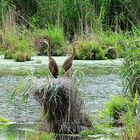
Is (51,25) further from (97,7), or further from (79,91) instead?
(79,91)

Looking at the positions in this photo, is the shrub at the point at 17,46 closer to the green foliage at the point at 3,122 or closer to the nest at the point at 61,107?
the green foliage at the point at 3,122

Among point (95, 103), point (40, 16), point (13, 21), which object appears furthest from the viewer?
point (40, 16)

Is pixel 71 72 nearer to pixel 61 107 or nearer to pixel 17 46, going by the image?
pixel 61 107

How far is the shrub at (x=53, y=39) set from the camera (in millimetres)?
21141

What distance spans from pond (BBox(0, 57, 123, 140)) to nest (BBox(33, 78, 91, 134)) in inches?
13.7

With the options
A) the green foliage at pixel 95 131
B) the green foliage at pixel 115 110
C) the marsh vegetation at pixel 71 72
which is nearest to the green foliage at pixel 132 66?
the marsh vegetation at pixel 71 72

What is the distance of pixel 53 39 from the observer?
2156 cm

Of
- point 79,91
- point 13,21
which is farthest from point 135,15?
point 79,91

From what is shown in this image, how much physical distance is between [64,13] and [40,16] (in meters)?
1.88

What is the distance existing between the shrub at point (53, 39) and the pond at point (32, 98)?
4.81ft

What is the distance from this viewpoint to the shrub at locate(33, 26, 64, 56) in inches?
832

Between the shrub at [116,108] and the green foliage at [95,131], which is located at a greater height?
the shrub at [116,108]

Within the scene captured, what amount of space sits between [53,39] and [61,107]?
43.2 ft

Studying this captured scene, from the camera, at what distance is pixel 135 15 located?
2352 centimetres
